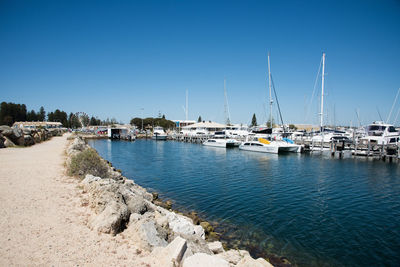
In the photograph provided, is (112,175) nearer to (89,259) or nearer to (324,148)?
(89,259)

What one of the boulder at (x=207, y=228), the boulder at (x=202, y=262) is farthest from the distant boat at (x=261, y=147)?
the boulder at (x=202, y=262)

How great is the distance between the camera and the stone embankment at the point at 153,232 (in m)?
6.07

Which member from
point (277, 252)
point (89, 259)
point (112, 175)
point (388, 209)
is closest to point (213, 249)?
point (277, 252)

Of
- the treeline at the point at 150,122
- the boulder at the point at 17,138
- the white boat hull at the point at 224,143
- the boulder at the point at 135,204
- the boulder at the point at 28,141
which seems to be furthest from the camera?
the treeline at the point at 150,122

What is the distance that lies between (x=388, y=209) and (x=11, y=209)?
64.2 ft

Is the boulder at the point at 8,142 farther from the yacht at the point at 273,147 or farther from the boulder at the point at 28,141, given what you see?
the yacht at the point at 273,147

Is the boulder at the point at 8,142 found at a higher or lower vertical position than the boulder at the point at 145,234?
higher

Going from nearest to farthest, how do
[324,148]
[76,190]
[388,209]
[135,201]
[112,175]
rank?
1. [135,201]
2. [76,190]
3. [388,209]
4. [112,175]
5. [324,148]

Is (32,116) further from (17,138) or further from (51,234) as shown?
(51,234)

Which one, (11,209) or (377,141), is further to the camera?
(377,141)

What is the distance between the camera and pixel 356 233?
1116 centimetres

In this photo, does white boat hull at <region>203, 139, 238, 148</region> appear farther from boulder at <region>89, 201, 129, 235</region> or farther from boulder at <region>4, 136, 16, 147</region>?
boulder at <region>89, 201, 129, 235</region>

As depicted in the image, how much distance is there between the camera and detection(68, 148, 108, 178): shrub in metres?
14.3

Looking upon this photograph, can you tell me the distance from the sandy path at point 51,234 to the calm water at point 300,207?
577cm
